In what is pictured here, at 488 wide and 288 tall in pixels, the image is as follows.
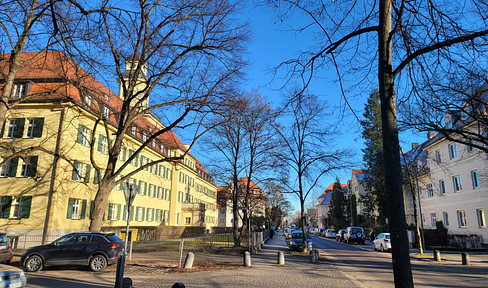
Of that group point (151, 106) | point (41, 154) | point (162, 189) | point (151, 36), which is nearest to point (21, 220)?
point (41, 154)

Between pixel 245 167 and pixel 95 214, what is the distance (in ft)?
48.7

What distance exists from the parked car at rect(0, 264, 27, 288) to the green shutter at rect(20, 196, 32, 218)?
19465 millimetres

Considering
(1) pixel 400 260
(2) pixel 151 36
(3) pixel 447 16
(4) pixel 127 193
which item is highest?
(2) pixel 151 36

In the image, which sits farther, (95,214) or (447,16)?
(95,214)

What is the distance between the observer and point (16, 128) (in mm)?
26484

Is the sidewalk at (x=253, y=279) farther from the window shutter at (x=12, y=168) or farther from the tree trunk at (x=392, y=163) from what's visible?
the window shutter at (x=12, y=168)

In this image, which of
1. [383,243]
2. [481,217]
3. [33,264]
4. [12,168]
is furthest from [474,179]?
[12,168]

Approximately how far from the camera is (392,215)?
14.4ft

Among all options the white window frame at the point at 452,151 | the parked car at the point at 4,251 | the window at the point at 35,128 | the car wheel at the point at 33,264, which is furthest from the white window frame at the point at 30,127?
the white window frame at the point at 452,151

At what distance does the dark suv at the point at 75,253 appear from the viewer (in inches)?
500

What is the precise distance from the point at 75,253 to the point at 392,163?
42.4ft

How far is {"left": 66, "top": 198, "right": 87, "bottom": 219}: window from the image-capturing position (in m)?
26.4

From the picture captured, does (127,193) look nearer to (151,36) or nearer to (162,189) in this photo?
(151,36)

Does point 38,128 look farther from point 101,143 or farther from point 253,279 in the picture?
point 253,279
